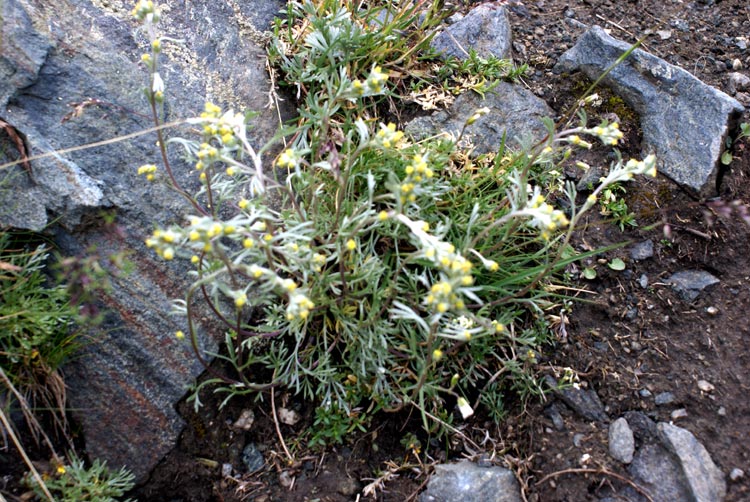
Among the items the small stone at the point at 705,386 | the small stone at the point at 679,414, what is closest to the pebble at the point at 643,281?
→ the small stone at the point at 705,386

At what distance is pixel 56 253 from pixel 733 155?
3268 millimetres

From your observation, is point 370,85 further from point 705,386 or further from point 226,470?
point 705,386

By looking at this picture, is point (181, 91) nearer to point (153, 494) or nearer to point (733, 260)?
point (153, 494)

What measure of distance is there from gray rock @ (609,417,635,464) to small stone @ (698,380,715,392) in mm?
355

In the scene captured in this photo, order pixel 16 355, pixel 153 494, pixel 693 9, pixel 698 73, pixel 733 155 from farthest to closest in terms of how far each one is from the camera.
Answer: pixel 693 9 < pixel 698 73 < pixel 733 155 < pixel 153 494 < pixel 16 355

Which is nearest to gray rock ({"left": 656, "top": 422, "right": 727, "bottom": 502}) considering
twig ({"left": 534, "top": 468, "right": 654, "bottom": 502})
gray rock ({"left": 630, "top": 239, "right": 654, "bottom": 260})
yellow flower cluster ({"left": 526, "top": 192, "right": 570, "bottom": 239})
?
twig ({"left": 534, "top": 468, "right": 654, "bottom": 502})

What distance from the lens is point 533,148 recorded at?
3.01 meters

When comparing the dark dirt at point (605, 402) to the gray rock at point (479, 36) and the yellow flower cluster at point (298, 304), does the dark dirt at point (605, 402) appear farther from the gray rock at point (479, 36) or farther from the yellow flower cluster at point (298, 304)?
the gray rock at point (479, 36)

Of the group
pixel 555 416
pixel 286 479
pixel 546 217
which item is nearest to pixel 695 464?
pixel 555 416

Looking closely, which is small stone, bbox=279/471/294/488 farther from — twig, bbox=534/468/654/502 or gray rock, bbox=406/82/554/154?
gray rock, bbox=406/82/554/154

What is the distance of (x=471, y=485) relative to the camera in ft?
7.89

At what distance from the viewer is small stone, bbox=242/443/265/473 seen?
260cm

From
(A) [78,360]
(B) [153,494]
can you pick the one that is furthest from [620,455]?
(A) [78,360]

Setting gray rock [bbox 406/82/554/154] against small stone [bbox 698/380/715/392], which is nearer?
small stone [bbox 698/380/715/392]
